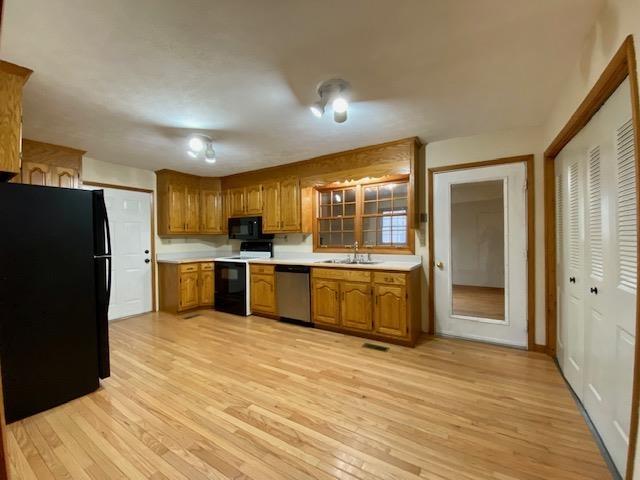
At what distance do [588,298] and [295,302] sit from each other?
9.76 feet

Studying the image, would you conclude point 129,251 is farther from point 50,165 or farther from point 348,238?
point 348,238

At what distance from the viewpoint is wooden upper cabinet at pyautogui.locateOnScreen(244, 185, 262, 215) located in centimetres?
464

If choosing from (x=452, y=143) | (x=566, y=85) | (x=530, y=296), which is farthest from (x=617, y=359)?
(x=452, y=143)

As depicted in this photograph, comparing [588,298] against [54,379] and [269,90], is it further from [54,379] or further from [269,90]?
[54,379]

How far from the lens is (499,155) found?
120 inches

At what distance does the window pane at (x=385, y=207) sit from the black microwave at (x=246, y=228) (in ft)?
6.54

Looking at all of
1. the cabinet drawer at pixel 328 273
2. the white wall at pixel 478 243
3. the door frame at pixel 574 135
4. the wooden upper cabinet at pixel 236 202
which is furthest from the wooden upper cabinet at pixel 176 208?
the door frame at pixel 574 135

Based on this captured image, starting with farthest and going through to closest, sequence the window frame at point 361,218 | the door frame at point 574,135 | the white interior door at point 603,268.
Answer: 1. the window frame at point 361,218
2. the white interior door at point 603,268
3. the door frame at point 574,135

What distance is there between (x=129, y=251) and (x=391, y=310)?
158 inches

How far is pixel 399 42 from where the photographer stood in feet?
5.48

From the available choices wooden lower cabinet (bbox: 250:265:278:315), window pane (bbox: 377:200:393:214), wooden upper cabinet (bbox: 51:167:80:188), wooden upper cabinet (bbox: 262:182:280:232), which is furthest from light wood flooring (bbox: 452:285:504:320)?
wooden upper cabinet (bbox: 51:167:80:188)

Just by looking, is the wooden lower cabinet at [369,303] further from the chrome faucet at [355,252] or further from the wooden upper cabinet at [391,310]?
the chrome faucet at [355,252]

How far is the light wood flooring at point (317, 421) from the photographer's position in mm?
1515

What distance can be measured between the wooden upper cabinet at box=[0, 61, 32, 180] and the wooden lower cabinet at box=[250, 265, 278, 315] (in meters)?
2.79
